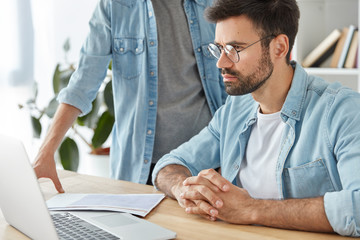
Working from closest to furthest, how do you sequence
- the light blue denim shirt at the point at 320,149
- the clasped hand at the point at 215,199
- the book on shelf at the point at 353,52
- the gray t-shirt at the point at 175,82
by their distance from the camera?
the light blue denim shirt at the point at 320,149 → the clasped hand at the point at 215,199 → the gray t-shirt at the point at 175,82 → the book on shelf at the point at 353,52

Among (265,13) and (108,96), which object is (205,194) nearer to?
(265,13)

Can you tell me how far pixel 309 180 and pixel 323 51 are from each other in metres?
1.80

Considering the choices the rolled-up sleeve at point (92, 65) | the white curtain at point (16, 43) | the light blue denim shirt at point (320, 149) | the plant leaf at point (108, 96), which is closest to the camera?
the light blue denim shirt at point (320, 149)

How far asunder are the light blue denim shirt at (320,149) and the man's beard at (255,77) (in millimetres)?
90

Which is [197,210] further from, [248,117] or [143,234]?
[248,117]

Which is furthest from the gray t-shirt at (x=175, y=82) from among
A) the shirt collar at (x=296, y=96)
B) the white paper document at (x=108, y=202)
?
the shirt collar at (x=296, y=96)

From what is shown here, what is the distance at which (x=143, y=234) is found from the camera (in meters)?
1.28

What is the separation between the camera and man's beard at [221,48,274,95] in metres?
1.61

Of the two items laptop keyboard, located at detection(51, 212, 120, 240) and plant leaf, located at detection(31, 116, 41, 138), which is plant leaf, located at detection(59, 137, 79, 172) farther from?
laptop keyboard, located at detection(51, 212, 120, 240)

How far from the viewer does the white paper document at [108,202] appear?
1488 mm

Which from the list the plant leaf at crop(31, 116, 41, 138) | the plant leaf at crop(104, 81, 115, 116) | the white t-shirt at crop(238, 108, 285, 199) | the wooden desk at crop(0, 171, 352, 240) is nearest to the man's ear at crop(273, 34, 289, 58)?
the white t-shirt at crop(238, 108, 285, 199)

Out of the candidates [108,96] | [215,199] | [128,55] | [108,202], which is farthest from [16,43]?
[215,199]

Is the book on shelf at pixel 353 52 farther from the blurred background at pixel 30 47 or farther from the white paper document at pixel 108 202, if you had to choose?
the blurred background at pixel 30 47

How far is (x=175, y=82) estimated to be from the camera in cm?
210
